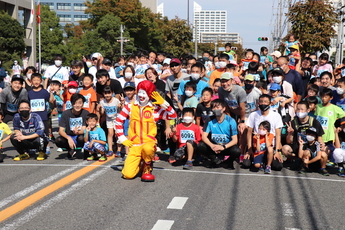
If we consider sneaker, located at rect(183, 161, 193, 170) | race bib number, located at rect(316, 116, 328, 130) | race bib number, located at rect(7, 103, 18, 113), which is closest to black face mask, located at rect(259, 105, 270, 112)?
race bib number, located at rect(316, 116, 328, 130)

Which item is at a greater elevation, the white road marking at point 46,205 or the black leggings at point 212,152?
the black leggings at point 212,152

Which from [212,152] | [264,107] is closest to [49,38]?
[212,152]

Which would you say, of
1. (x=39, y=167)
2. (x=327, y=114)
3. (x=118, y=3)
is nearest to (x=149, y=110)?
(x=39, y=167)

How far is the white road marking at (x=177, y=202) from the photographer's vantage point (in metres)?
6.34

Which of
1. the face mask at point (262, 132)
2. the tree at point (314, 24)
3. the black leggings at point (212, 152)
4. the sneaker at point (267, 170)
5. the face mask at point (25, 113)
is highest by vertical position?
the tree at point (314, 24)

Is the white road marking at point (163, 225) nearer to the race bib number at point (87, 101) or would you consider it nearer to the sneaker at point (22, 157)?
the sneaker at point (22, 157)

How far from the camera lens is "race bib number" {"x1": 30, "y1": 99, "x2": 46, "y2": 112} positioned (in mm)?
10828

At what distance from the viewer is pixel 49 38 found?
2911 inches

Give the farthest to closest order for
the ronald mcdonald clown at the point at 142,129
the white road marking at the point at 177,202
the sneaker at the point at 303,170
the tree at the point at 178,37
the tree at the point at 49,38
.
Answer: the tree at the point at 49,38, the tree at the point at 178,37, the sneaker at the point at 303,170, the ronald mcdonald clown at the point at 142,129, the white road marking at the point at 177,202

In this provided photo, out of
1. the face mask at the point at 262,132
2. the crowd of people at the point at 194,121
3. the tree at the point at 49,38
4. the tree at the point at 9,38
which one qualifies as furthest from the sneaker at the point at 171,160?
the tree at the point at 49,38

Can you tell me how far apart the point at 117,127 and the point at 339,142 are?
14.0 ft

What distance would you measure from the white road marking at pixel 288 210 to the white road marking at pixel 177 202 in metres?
1.30

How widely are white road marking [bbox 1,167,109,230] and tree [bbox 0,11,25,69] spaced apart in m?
39.4

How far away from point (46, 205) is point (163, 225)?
5.48 ft
